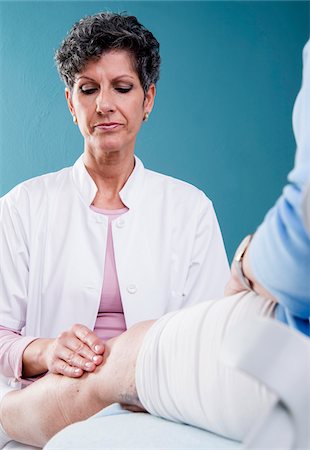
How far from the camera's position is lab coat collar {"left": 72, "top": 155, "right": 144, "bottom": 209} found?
2.07 meters

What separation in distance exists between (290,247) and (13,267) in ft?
4.12

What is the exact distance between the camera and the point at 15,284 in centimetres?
200

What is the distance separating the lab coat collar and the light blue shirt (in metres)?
1.15

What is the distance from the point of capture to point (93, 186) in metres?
2.07

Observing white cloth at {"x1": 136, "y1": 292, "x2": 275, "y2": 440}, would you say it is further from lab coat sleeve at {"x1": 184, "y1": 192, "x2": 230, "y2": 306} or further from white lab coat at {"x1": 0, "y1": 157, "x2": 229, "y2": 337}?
lab coat sleeve at {"x1": 184, "y1": 192, "x2": 230, "y2": 306}

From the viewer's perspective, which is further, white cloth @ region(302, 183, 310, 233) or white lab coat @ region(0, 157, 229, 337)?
white lab coat @ region(0, 157, 229, 337)

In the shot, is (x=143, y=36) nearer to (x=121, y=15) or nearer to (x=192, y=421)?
(x=121, y=15)

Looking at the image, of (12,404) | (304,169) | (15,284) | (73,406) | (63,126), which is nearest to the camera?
(304,169)

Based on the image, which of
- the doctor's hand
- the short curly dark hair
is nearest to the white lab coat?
the short curly dark hair

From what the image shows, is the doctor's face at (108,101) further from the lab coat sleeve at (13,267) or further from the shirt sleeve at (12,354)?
the shirt sleeve at (12,354)

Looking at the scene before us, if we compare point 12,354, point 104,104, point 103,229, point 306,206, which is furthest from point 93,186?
point 306,206

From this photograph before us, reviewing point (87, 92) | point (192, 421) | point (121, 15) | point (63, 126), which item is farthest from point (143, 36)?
point (63, 126)

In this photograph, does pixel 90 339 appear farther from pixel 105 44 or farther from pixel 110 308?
pixel 105 44

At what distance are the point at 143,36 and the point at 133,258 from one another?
0.61 metres
